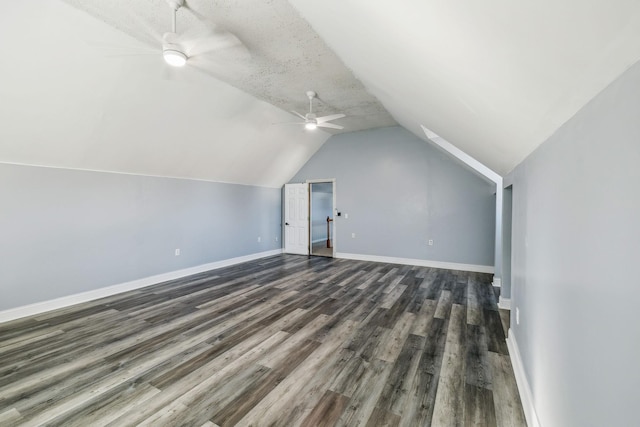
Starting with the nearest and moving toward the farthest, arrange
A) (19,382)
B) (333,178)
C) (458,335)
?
(19,382) < (458,335) < (333,178)

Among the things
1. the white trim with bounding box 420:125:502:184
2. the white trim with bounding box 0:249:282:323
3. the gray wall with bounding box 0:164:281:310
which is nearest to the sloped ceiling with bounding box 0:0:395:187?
the gray wall with bounding box 0:164:281:310

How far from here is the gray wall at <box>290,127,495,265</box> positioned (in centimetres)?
568

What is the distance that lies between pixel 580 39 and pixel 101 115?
450 centimetres

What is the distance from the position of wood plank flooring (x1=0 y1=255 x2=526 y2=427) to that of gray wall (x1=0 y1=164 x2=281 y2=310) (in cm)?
47

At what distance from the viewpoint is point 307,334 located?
9.66 ft

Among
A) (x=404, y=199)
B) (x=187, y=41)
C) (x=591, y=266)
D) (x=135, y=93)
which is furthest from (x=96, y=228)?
(x=404, y=199)

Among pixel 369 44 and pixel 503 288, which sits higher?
pixel 369 44

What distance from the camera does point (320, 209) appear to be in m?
10.7

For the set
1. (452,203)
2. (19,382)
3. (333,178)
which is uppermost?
(333,178)

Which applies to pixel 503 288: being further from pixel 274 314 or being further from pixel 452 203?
pixel 274 314

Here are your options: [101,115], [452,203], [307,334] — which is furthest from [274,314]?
[452,203]

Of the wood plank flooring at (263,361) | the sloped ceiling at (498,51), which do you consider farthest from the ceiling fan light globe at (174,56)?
the wood plank flooring at (263,361)

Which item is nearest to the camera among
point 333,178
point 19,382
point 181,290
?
point 19,382

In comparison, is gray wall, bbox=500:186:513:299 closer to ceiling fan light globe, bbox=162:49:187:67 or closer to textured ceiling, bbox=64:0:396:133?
textured ceiling, bbox=64:0:396:133
